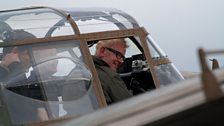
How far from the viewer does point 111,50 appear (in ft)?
21.7

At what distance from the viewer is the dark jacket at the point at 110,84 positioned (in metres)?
5.84

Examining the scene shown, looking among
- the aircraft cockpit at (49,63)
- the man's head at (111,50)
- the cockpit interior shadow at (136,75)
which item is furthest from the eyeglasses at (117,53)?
the aircraft cockpit at (49,63)

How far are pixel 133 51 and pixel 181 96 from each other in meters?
5.20

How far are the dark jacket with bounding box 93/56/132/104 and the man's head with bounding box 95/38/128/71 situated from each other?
0.43 m

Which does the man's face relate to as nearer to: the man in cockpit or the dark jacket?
the man in cockpit

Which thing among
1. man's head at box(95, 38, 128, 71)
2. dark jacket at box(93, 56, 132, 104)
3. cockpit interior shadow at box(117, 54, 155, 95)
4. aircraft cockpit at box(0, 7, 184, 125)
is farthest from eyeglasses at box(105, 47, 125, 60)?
dark jacket at box(93, 56, 132, 104)

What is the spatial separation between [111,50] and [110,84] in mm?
808

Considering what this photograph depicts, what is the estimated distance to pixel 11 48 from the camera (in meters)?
5.43

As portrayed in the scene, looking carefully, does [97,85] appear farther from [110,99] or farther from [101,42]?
[101,42]

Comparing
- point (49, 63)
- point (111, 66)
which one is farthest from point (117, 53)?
point (49, 63)

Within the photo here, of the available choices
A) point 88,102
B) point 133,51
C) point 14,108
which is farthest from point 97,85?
point 133,51

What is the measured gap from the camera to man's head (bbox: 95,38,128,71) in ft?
21.5

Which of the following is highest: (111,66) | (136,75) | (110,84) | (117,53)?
(117,53)

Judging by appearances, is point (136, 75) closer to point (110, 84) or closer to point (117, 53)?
point (117, 53)
